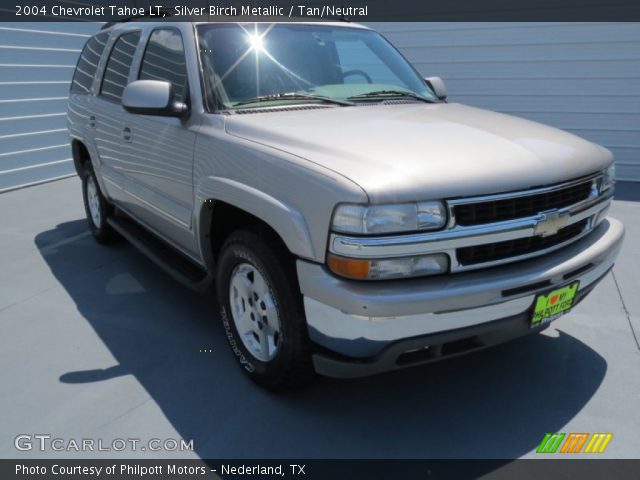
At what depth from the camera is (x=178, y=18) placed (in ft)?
11.8

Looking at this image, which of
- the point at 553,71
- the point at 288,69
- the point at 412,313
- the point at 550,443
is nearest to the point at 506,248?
the point at 412,313

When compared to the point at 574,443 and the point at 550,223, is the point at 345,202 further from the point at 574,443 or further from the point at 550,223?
the point at 574,443

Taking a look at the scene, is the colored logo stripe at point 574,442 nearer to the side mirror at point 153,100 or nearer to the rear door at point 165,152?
the rear door at point 165,152

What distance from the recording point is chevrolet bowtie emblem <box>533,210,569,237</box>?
2.37 m

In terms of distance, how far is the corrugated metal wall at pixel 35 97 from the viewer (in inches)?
302

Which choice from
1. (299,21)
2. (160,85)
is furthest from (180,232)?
(299,21)

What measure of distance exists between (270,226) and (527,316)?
122 cm

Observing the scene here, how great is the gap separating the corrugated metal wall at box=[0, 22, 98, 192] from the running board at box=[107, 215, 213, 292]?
417cm

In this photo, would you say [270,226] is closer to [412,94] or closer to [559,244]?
[559,244]

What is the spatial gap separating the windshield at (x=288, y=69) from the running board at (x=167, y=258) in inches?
41.9

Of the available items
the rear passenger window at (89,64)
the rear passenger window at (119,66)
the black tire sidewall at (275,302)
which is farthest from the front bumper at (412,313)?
the rear passenger window at (89,64)

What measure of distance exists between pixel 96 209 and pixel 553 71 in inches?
264

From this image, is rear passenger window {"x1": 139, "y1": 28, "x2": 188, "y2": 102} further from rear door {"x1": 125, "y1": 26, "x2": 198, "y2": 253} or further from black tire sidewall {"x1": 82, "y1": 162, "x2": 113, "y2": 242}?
black tire sidewall {"x1": 82, "y1": 162, "x2": 113, "y2": 242}

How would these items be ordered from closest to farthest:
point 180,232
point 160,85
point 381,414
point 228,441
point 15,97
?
1. point 228,441
2. point 381,414
3. point 160,85
4. point 180,232
5. point 15,97
